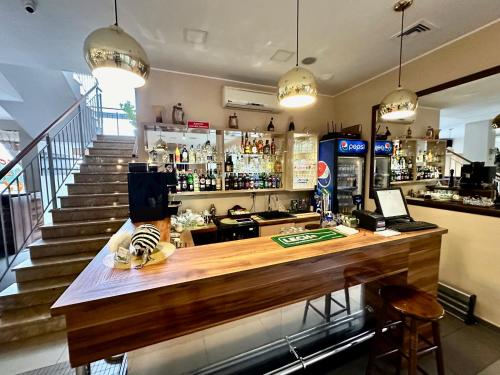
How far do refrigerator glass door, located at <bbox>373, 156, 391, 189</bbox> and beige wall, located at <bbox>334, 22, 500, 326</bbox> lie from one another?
55cm

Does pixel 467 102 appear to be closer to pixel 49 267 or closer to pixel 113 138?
pixel 49 267

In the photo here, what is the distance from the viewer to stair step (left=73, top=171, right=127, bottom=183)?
370cm

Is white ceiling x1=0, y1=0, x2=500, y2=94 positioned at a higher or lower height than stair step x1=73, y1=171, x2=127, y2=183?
higher

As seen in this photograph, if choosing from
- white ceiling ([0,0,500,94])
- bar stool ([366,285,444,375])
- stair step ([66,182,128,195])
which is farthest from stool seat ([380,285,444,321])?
stair step ([66,182,128,195])

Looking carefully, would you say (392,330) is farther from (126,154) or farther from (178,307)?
(126,154)

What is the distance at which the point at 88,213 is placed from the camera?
10.6 feet

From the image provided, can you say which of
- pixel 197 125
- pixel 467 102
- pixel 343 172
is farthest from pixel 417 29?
pixel 197 125

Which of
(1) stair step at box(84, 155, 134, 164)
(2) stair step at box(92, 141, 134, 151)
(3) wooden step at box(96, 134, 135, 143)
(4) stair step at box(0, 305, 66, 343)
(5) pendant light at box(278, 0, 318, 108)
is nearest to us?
(5) pendant light at box(278, 0, 318, 108)

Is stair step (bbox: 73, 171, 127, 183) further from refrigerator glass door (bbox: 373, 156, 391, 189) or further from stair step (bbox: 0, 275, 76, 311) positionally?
Result: refrigerator glass door (bbox: 373, 156, 391, 189)

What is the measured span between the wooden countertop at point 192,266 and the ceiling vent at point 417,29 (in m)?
2.16

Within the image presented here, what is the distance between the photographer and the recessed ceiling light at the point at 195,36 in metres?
2.29

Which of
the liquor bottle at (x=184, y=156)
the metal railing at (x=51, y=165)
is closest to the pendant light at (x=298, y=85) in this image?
the liquor bottle at (x=184, y=156)

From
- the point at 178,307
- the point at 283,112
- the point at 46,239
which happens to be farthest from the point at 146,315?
the point at 283,112

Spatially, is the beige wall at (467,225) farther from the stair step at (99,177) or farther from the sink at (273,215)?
the stair step at (99,177)
